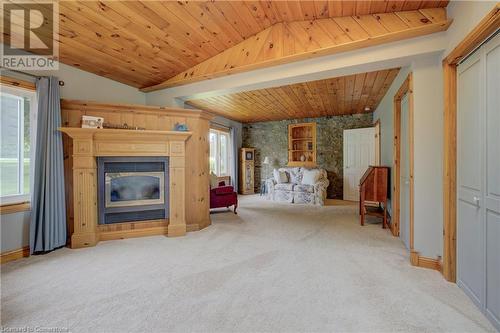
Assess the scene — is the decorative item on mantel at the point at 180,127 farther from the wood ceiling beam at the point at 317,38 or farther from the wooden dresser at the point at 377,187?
the wooden dresser at the point at 377,187

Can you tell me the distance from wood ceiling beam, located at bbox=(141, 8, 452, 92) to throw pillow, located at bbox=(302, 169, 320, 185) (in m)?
3.89

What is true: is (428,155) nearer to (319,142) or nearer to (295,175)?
(295,175)

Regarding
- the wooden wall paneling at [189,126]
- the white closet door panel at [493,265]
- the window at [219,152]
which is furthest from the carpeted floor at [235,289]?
the window at [219,152]

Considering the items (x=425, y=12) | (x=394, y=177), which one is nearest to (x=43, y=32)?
(x=425, y=12)

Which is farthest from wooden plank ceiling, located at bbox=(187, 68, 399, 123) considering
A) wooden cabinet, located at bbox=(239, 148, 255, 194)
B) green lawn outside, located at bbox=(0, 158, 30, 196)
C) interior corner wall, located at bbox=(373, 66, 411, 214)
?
green lawn outside, located at bbox=(0, 158, 30, 196)

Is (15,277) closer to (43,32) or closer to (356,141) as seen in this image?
(43,32)

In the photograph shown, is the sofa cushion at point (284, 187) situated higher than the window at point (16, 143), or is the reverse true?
the window at point (16, 143)

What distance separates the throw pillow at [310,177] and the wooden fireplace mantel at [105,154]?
147 inches

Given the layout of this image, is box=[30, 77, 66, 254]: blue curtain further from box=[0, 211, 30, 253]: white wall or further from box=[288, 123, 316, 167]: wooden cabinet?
box=[288, 123, 316, 167]: wooden cabinet

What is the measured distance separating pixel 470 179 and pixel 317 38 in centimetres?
197

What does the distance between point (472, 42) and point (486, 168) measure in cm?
94

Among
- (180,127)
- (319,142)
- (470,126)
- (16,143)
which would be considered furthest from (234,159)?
(470,126)

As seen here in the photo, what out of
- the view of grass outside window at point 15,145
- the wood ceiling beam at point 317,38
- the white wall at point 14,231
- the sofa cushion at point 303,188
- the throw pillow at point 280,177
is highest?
the wood ceiling beam at point 317,38

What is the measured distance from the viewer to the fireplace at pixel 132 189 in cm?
322
